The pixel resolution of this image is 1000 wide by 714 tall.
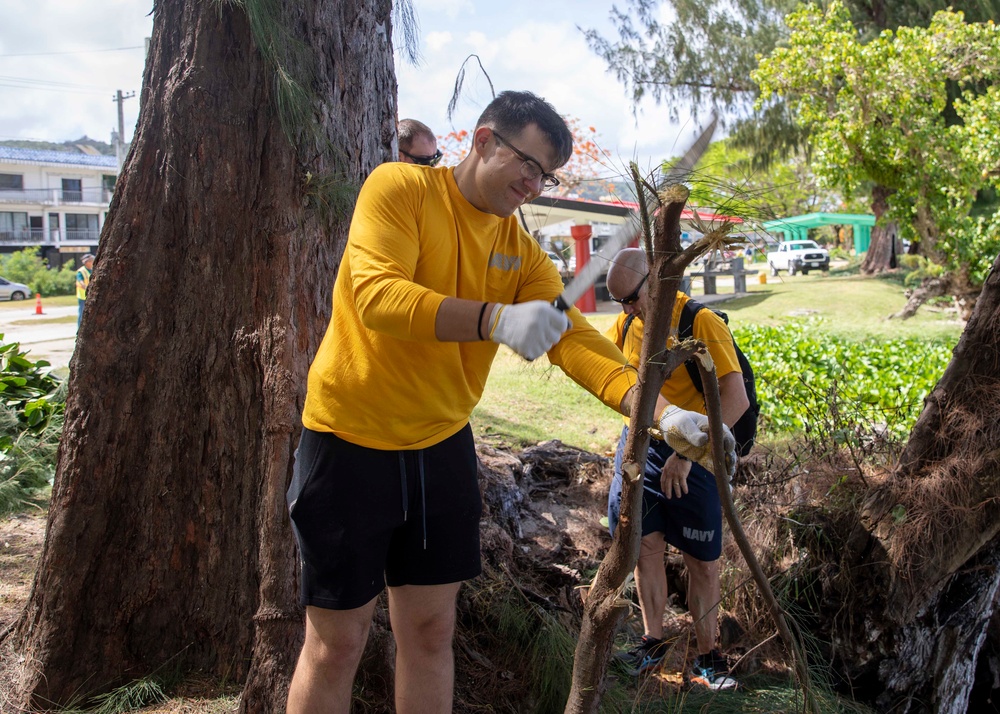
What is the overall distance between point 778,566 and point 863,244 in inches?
1587

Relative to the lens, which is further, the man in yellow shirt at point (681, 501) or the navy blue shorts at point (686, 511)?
the navy blue shorts at point (686, 511)

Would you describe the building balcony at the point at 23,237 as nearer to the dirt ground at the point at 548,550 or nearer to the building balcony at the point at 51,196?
the building balcony at the point at 51,196

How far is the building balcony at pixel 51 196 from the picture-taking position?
1666 inches

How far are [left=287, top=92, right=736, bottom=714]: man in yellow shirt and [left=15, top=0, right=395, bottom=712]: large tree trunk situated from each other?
3.01 feet

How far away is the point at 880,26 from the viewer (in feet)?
53.3

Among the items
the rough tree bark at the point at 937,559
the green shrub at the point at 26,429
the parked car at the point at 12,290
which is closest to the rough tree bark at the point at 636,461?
the rough tree bark at the point at 937,559

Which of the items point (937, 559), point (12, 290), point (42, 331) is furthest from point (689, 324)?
point (12, 290)

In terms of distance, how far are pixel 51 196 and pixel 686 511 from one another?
48203 millimetres

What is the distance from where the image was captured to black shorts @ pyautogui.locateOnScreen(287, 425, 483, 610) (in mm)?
1946

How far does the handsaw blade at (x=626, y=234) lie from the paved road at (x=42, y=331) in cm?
835

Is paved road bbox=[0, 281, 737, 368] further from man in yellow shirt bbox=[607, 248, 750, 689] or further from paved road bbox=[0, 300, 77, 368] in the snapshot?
man in yellow shirt bbox=[607, 248, 750, 689]

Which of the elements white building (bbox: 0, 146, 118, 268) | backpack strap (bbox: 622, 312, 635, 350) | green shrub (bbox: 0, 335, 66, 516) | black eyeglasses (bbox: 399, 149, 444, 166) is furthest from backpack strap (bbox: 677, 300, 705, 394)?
white building (bbox: 0, 146, 118, 268)

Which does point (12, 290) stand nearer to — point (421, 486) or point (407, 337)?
point (421, 486)

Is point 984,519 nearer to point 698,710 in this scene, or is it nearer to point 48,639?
point 698,710
